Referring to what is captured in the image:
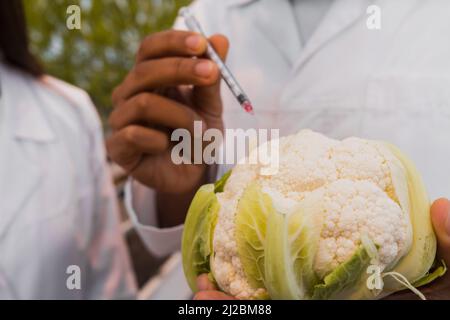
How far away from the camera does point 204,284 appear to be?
0.50 metres

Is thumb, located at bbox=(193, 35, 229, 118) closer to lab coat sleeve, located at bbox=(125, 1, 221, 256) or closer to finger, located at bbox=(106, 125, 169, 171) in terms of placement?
finger, located at bbox=(106, 125, 169, 171)

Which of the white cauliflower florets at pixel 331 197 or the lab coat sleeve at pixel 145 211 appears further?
the lab coat sleeve at pixel 145 211

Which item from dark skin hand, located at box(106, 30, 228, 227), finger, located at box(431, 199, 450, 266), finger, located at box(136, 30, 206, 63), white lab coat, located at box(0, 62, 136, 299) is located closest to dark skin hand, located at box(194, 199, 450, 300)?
finger, located at box(431, 199, 450, 266)

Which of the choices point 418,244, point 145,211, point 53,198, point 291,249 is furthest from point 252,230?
point 53,198

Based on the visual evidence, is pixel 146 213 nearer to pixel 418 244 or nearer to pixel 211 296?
pixel 211 296

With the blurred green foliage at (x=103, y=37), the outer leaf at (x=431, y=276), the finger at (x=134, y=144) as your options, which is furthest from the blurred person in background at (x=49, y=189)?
the outer leaf at (x=431, y=276)

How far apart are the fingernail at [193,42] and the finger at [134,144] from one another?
5.0 inches

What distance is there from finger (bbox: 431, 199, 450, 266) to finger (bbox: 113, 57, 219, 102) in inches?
10.6

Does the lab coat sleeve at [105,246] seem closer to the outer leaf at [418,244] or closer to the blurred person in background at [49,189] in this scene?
the blurred person in background at [49,189]

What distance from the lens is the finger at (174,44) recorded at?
583 millimetres

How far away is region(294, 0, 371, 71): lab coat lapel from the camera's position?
59 cm

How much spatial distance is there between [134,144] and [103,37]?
0.90 ft

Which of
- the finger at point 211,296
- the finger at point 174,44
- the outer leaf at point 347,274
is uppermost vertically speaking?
the finger at point 174,44
